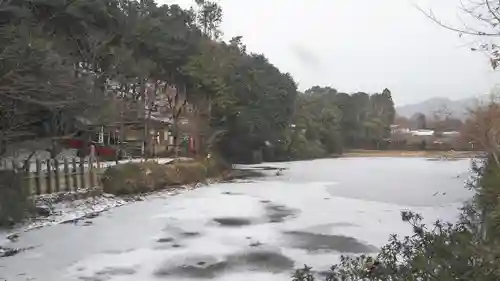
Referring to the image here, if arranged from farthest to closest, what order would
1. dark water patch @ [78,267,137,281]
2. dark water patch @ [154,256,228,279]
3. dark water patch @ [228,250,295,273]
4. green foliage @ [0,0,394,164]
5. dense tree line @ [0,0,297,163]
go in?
green foliage @ [0,0,394,164]
dense tree line @ [0,0,297,163]
dark water patch @ [228,250,295,273]
dark water patch @ [154,256,228,279]
dark water patch @ [78,267,137,281]

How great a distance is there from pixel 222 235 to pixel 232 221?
190cm

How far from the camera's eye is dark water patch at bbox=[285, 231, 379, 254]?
29.0 feet

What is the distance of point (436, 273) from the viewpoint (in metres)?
3.02

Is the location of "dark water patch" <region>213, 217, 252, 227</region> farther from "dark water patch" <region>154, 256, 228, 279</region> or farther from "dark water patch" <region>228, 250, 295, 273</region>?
"dark water patch" <region>154, 256, 228, 279</region>

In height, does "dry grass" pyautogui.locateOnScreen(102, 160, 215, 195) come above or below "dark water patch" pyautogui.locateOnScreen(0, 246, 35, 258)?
above

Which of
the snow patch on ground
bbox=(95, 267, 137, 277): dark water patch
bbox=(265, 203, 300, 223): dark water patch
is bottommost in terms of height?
bbox=(265, 203, 300, 223): dark water patch

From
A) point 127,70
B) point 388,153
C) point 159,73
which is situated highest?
point 159,73

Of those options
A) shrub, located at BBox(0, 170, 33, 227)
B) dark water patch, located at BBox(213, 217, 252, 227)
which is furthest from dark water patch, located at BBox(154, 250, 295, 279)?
shrub, located at BBox(0, 170, 33, 227)

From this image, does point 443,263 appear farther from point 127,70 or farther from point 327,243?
point 127,70

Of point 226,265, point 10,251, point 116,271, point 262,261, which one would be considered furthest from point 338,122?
point 116,271

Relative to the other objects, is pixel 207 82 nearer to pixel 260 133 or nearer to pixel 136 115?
pixel 136 115

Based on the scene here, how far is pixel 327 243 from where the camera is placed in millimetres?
9359

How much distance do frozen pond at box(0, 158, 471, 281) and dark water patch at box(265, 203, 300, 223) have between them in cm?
2

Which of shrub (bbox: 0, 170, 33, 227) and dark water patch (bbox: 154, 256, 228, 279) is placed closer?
dark water patch (bbox: 154, 256, 228, 279)
